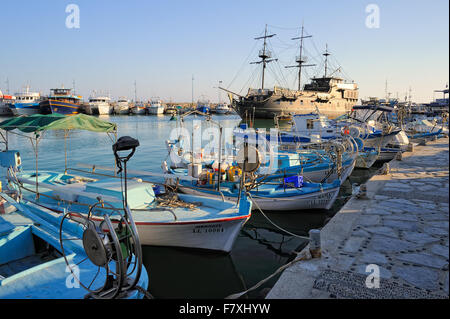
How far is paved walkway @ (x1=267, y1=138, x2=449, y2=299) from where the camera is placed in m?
4.79

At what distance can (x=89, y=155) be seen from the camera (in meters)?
27.2

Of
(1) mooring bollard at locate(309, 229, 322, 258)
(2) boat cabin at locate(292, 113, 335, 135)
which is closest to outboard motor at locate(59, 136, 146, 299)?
(1) mooring bollard at locate(309, 229, 322, 258)

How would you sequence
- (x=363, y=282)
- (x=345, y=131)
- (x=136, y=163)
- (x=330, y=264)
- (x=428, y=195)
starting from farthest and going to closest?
(x=136, y=163) < (x=345, y=131) < (x=428, y=195) < (x=330, y=264) < (x=363, y=282)

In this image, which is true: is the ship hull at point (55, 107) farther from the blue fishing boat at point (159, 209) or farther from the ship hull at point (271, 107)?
the blue fishing boat at point (159, 209)

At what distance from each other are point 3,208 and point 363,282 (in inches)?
342

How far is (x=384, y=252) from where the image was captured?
6.01 meters

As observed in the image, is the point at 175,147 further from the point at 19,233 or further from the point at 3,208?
the point at 19,233

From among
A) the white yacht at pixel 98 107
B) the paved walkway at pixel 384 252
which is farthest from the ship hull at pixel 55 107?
the paved walkway at pixel 384 252

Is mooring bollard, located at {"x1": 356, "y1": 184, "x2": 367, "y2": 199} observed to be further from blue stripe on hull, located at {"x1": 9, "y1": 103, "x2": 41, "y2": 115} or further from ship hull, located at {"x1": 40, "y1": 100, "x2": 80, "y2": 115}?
blue stripe on hull, located at {"x1": 9, "y1": 103, "x2": 41, "y2": 115}

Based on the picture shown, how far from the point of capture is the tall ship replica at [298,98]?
65562 mm

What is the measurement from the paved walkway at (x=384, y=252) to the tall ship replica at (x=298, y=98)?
5259 cm

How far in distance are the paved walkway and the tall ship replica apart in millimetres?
52593

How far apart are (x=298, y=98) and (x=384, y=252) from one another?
2522 inches
